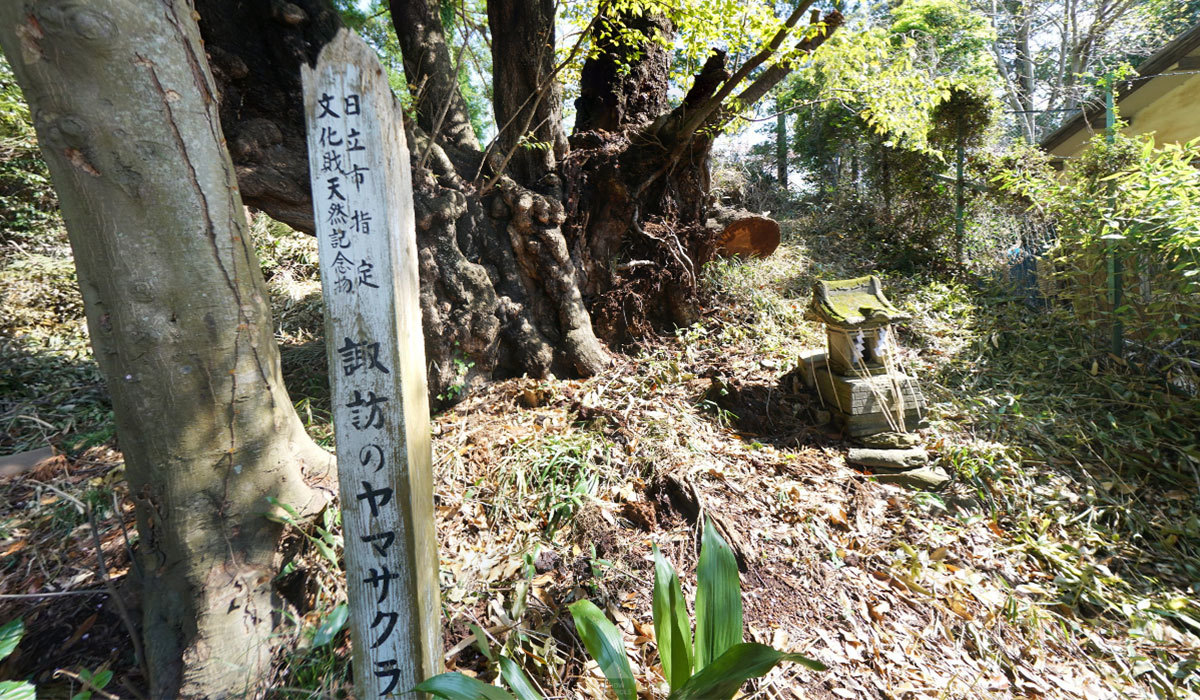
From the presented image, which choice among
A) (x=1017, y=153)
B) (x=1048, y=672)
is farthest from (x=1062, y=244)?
(x=1048, y=672)

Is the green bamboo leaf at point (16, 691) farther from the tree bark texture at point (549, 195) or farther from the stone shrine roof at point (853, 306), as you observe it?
the stone shrine roof at point (853, 306)

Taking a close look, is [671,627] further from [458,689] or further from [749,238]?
[749,238]

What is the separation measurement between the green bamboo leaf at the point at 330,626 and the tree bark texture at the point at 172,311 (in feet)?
0.53

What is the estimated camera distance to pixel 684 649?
1.48 metres

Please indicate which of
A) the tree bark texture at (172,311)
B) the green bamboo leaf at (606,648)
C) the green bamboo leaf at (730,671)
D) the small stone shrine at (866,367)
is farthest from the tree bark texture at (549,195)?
the green bamboo leaf at (730,671)

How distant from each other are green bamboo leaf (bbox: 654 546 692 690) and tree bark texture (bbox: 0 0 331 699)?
1.36m

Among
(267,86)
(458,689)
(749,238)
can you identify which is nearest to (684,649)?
(458,689)

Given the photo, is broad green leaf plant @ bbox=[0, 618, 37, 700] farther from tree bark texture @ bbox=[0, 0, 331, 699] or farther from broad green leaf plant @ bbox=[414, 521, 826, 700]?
broad green leaf plant @ bbox=[414, 521, 826, 700]

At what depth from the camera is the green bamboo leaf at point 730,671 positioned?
1.24 meters

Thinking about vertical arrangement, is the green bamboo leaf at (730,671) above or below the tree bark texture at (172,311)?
below

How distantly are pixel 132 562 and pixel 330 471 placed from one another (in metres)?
0.65

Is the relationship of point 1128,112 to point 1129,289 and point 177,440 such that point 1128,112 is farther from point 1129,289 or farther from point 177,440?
point 177,440

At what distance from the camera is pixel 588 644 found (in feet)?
4.79

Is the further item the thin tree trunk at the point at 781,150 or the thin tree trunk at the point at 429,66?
the thin tree trunk at the point at 781,150
